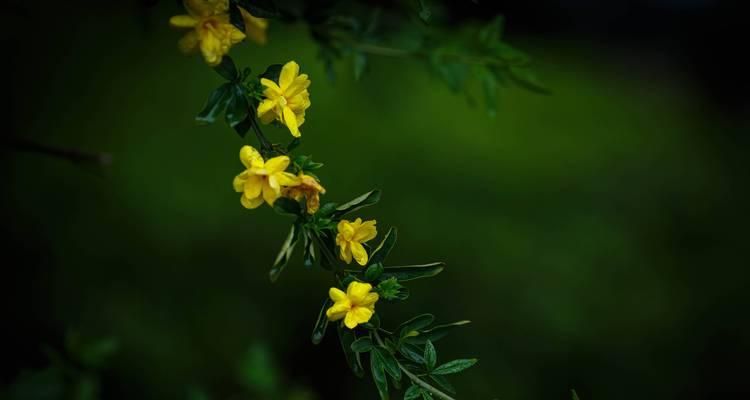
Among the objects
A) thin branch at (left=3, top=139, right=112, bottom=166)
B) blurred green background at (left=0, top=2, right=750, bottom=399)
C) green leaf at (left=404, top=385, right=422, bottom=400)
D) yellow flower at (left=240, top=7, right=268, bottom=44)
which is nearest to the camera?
green leaf at (left=404, top=385, right=422, bottom=400)

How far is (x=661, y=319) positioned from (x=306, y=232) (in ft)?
5.60

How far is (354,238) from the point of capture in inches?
23.0

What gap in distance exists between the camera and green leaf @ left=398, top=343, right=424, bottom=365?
590 mm

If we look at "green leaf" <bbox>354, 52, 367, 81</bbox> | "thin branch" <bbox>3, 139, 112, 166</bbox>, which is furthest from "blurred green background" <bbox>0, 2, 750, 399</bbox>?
"green leaf" <bbox>354, 52, 367, 81</bbox>

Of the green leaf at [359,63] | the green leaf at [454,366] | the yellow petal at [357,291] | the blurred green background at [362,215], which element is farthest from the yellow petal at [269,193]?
the blurred green background at [362,215]

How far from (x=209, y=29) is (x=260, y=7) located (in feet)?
0.18

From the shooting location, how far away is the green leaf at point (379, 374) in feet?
1.81

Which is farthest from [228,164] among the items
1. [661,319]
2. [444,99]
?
[661,319]

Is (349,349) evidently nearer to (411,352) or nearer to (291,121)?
(411,352)

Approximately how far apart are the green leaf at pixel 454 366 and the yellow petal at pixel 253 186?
0.74ft

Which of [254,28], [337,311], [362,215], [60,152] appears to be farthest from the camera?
[362,215]

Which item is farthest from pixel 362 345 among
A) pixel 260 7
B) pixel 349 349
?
pixel 260 7

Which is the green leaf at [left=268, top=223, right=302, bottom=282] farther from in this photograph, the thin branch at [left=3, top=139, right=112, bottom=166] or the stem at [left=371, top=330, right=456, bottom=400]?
the thin branch at [left=3, top=139, right=112, bottom=166]

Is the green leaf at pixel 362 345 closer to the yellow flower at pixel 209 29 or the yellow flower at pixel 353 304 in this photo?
the yellow flower at pixel 353 304
